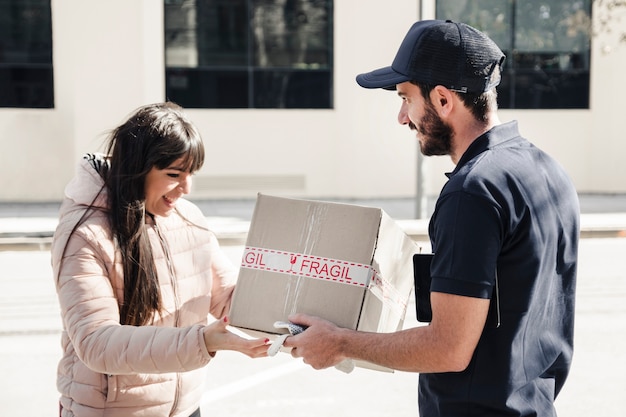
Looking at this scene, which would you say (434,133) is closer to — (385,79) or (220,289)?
(385,79)

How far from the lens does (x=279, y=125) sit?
16203mm

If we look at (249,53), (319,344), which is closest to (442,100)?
(319,344)

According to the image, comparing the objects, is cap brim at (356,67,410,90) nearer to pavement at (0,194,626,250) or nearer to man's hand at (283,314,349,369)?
man's hand at (283,314,349,369)

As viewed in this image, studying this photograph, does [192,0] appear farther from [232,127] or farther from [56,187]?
[56,187]

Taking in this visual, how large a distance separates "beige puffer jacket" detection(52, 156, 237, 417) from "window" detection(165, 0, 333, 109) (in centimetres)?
1358

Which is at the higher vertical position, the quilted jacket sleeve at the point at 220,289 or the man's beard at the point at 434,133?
the man's beard at the point at 434,133

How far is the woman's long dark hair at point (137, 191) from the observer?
2.50 meters

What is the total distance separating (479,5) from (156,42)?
6.24m

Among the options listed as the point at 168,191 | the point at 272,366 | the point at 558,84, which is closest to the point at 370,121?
the point at 558,84

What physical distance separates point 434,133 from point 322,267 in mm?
468

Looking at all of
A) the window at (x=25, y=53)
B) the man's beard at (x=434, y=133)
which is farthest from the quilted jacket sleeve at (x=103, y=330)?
the window at (x=25, y=53)

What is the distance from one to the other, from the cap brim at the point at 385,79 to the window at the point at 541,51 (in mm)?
15035

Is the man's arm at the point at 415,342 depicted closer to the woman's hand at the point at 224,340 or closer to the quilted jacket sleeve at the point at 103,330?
the woman's hand at the point at 224,340

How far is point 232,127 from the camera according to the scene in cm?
1608
